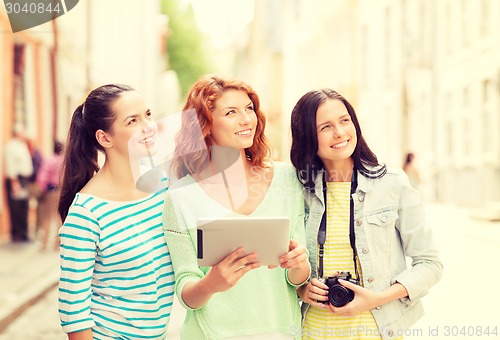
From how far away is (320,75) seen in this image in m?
27.6

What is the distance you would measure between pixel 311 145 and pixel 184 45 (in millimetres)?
30729

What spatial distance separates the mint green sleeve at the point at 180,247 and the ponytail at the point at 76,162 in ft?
1.22

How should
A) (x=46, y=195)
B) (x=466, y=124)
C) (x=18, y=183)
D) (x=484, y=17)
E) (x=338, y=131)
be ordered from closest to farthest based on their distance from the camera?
(x=338, y=131)
(x=46, y=195)
(x=18, y=183)
(x=484, y=17)
(x=466, y=124)

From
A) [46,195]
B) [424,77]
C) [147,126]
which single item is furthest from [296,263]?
[424,77]

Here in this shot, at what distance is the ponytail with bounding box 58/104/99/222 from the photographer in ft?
7.75

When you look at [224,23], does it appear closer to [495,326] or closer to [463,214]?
[495,326]

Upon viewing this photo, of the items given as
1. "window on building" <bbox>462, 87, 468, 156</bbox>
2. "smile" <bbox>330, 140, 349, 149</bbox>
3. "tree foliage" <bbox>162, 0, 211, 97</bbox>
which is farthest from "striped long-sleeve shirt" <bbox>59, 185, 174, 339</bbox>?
"tree foliage" <bbox>162, 0, 211, 97</bbox>

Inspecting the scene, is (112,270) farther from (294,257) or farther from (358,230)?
(358,230)

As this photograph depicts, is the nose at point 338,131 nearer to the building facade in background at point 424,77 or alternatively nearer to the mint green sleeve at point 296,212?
the mint green sleeve at point 296,212

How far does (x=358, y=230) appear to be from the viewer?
90.5 inches

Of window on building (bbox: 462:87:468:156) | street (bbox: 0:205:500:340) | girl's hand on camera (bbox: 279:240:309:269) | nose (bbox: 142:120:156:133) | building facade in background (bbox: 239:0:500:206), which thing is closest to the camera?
girl's hand on camera (bbox: 279:240:309:269)

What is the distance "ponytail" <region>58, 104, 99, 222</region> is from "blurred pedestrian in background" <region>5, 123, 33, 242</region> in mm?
7906

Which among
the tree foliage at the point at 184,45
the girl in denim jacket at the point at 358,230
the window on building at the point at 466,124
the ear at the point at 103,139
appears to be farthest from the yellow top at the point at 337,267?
the tree foliage at the point at 184,45

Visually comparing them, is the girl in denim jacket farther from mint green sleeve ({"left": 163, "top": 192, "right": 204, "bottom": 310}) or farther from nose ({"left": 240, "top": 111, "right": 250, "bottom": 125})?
mint green sleeve ({"left": 163, "top": 192, "right": 204, "bottom": 310})
